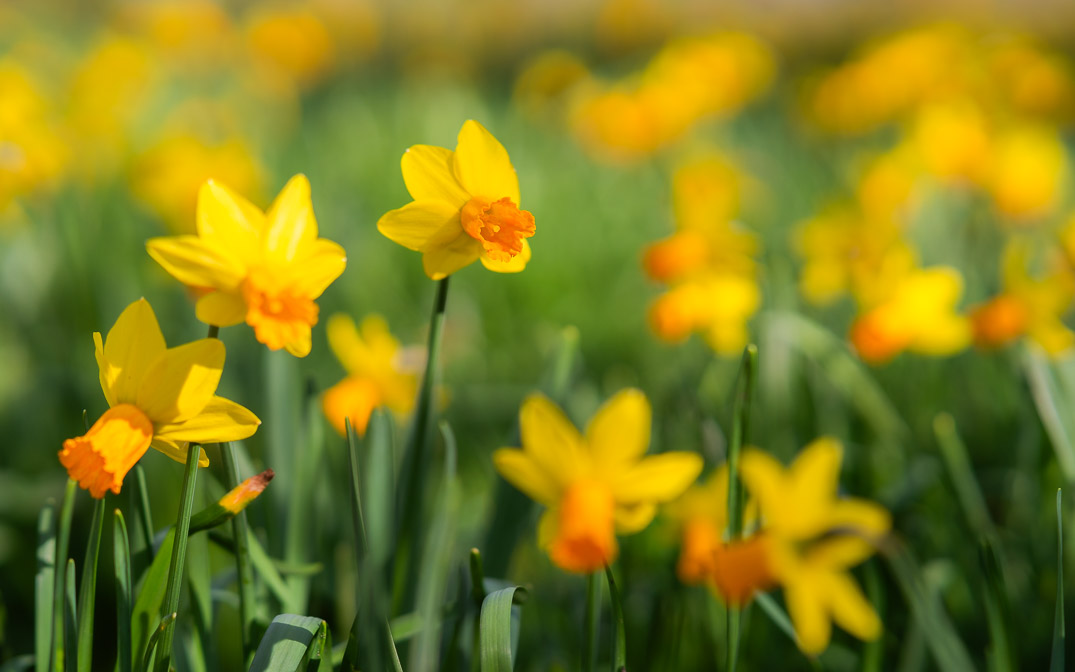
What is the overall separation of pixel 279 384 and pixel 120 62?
237 cm

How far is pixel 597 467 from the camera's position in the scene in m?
0.85

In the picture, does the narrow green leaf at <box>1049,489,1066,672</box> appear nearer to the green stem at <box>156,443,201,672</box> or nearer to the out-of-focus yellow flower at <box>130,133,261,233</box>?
the green stem at <box>156,443,201,672</box>

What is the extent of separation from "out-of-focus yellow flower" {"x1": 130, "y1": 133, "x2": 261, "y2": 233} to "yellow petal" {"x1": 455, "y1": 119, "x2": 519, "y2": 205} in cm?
152

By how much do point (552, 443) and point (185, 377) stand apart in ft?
1.17

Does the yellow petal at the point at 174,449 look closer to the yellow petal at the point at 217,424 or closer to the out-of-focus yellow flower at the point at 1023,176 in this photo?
the yellow petal at the point at 217,424

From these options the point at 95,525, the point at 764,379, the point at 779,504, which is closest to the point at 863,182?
the point at 764,379

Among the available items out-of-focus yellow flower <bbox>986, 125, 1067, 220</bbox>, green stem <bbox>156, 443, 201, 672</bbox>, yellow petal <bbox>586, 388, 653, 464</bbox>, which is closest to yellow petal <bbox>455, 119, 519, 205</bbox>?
yellow petal <bbox>586, 388, 653, 464</bbox>

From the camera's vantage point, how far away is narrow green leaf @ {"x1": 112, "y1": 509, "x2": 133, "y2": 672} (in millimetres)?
767

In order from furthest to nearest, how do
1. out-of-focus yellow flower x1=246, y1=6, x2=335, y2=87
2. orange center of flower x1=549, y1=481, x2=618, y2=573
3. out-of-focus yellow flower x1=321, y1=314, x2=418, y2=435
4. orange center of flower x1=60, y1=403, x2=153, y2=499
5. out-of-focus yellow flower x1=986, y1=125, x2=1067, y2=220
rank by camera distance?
out-of-focus yellow flower x1=246, y1=6, x2=335, y2=87
out-of-focus yellow flower x1=986, y1=125, x2=1067, y2=220
out-of-focus yellow flower x1=321, y1=314, x2=418, y2=435
orange center of flower x1=549, y1=481, x2=618, y2=573
orange center of flower x1=60, y1=403, x2=153, y2=499

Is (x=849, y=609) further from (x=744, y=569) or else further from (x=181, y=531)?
(x=181, y=531)

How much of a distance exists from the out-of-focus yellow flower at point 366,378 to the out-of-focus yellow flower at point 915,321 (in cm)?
75

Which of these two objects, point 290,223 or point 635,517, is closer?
point 290,223

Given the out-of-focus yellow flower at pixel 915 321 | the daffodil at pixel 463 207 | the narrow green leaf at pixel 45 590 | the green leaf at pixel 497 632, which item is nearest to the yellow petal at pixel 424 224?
the daffodil at pixel 463 207

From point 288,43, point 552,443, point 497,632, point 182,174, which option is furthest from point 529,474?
point 288,43
